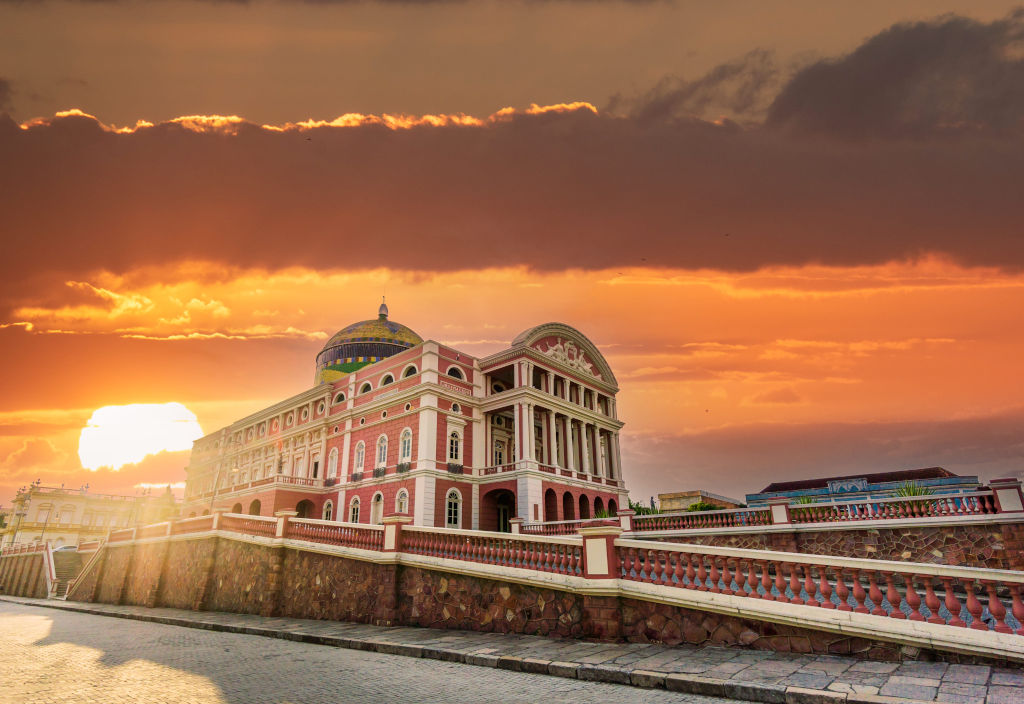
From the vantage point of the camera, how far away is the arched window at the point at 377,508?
29.7 metres

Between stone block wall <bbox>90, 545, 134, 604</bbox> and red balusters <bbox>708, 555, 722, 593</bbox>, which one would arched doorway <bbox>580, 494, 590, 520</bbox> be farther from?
red balusters <bbox>708, 555, 722, 593</bbox>

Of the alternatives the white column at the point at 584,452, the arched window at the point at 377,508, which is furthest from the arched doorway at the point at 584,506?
the arched window at the point at 377,508

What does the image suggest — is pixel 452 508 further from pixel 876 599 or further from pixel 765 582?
pixel 876 599

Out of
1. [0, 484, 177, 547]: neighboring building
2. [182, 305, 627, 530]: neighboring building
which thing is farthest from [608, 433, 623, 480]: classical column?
[0, 484, 177, 547]: neighboring building

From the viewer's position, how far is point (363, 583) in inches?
510

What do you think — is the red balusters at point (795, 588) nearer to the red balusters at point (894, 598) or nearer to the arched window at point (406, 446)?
the red balusters at point (894, 598)

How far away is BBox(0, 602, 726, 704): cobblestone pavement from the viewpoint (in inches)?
246

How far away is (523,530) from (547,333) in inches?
589

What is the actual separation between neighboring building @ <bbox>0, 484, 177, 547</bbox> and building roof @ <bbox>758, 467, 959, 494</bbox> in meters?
57.0

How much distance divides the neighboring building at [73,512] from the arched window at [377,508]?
36708mm

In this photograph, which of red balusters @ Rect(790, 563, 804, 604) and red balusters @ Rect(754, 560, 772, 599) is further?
red balusters @ Rect(754, 560, 772, 599)

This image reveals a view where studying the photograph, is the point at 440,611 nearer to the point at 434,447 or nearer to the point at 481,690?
the point at 481,690

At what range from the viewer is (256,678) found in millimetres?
7453

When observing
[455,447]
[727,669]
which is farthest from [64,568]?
[727,669]
